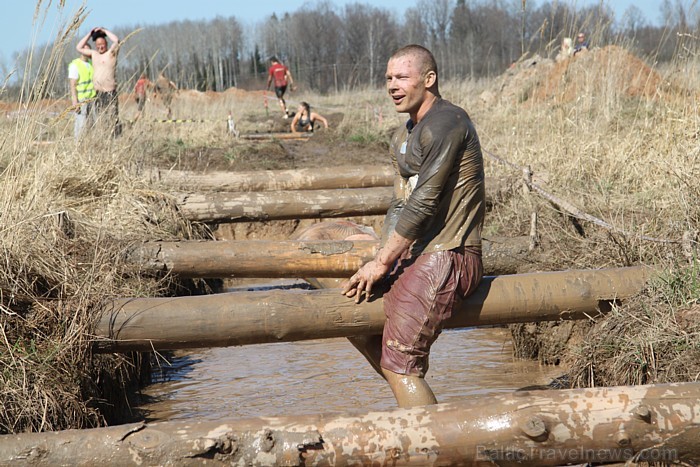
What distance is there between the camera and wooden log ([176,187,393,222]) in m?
8.19

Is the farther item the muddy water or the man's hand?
the muddy water

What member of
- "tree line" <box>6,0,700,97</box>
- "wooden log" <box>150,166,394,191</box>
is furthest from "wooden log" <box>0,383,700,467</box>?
"tree line" <box>6,0,700,97</box>

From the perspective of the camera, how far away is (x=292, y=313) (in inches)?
165

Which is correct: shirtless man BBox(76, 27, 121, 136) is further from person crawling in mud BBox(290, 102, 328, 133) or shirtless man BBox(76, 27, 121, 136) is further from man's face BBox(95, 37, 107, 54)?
person crawling in mud BBox(290, 102, 328, 133)

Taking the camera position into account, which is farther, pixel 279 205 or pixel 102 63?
pixel 102 63

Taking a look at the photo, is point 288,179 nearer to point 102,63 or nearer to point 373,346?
point 102,63

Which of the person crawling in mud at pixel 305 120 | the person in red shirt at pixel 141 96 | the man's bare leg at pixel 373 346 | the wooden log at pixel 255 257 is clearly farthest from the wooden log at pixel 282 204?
the person crawling in mud at pixel 305 120

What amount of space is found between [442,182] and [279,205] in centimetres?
449

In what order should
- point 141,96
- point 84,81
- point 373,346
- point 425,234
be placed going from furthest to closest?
point 141,96
point 84,81
point 373,346
point 425,234

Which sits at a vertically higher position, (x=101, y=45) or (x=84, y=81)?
(x=101, y=45)

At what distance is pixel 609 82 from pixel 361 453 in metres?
7.51

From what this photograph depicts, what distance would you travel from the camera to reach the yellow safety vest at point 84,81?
→ 11500 mm

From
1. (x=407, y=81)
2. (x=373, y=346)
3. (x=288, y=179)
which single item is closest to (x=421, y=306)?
(x=373, y=346)

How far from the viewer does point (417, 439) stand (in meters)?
3.27
